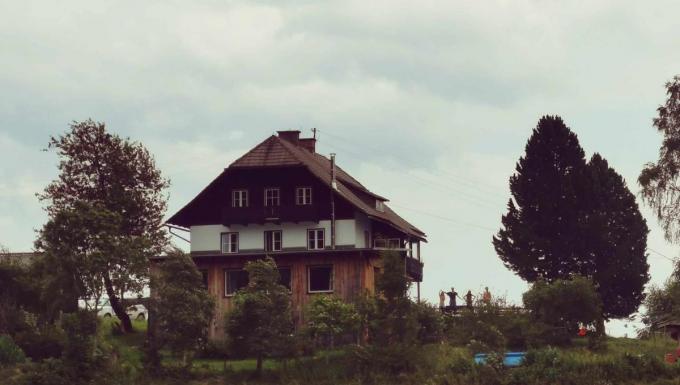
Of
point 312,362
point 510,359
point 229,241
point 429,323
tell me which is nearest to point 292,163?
point 229,241

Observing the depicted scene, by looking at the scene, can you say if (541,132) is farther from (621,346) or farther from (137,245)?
(137,245)

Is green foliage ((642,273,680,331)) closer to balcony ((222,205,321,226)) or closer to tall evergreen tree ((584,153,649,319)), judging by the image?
tall evergreen tree ((584,153,649,319))

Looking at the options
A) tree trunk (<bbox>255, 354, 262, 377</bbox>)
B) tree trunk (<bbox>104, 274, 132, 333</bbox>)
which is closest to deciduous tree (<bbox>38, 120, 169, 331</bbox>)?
tree trunk (<bbox>104, 274, 132, 333</bbox>)

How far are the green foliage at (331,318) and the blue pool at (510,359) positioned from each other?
7851 millimetres

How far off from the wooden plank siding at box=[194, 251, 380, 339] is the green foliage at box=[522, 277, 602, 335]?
10.1 metres

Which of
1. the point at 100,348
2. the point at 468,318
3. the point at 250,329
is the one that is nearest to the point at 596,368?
the point at 468,318

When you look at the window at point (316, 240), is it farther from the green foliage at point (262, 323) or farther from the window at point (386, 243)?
the green foliage at point (262, 323)

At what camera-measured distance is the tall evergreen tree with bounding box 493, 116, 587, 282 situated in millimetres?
78812

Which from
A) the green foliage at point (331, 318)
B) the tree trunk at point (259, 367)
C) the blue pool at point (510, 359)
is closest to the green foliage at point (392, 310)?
the green foliage at point (331, 318)

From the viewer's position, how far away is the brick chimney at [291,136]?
84.2m

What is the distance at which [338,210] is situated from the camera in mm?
73875

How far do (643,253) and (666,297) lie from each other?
4.10 m

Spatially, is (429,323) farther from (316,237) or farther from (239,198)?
(239,198)

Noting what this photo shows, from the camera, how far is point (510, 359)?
5766cm
